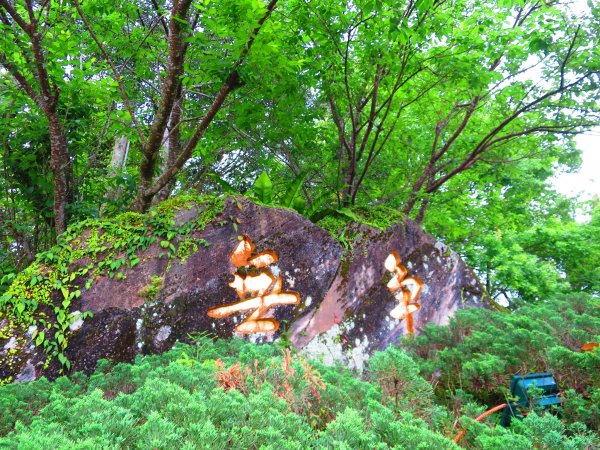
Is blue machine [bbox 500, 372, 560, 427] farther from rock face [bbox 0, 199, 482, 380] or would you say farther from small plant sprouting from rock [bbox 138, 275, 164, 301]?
small plant sprouting from rock [bbox 138, 275, 164, 301]

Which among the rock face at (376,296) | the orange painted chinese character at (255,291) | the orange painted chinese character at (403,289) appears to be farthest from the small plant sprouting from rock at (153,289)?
the orange painted chinese character at (403,289)

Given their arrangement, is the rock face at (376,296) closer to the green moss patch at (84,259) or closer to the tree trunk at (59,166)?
the green moss patch at (84,259)

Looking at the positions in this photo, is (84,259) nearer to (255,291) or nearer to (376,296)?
(255,291)

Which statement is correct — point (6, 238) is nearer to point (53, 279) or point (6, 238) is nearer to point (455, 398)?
point (53, 279)

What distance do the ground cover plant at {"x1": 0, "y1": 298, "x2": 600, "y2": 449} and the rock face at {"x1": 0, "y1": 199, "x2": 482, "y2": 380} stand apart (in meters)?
0.46

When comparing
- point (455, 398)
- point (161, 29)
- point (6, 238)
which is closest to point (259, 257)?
point (455, 398)

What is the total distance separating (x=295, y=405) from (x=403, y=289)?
10.5ft

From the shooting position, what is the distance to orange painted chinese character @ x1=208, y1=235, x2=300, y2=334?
3953 millimetres

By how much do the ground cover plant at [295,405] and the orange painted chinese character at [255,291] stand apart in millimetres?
618

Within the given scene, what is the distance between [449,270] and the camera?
525cm

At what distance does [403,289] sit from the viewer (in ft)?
15.8

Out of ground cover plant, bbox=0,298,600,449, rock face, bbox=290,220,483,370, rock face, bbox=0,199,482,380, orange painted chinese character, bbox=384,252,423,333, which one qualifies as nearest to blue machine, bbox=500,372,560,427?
ground cover plant, bbox=0,298,600,449

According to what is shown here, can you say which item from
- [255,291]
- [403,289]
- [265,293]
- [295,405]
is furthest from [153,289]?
[403,289]

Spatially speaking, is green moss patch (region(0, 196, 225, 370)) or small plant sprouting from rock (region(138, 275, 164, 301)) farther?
small plant sprouting from rock (region(138, 275, 164, 301))
